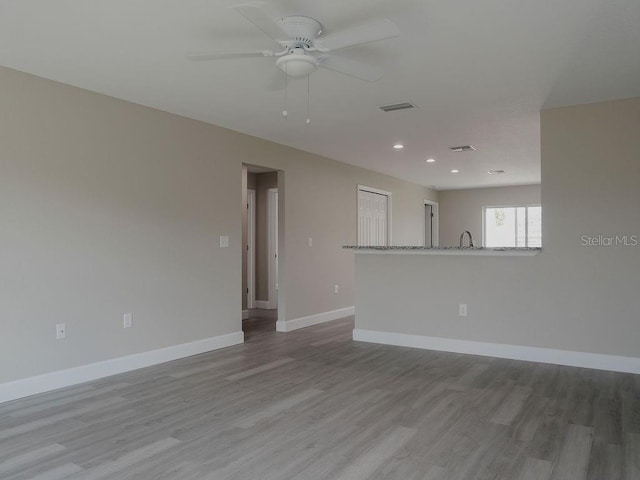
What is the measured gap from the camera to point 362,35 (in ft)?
7.70

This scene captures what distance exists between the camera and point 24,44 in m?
2.96

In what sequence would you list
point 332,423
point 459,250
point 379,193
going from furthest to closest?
point 379,193 → point 459,250 → point 332,423

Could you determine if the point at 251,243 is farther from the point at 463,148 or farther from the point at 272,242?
the point at 463,148

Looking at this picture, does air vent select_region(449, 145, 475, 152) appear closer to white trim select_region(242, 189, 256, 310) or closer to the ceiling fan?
white trim select_region(242, 189, 256, 310)

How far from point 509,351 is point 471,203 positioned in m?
6.58

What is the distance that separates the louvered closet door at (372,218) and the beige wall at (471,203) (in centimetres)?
284

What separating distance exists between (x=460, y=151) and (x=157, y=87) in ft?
13.7

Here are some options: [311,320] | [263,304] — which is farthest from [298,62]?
[263,304]

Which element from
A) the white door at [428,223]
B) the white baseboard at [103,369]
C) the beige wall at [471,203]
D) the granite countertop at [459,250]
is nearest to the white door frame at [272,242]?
the granite countertop at [459,250]

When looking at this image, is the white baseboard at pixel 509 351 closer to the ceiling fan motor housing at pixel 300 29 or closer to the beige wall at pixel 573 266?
the beige wall at pixel 573 266

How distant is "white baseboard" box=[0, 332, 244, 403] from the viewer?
338 cm

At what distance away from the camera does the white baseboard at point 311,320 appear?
596 centimetres

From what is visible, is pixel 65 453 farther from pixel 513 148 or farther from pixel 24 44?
pixel 513 148

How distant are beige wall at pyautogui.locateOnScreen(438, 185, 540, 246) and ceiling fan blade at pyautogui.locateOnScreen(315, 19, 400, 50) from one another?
858cm
